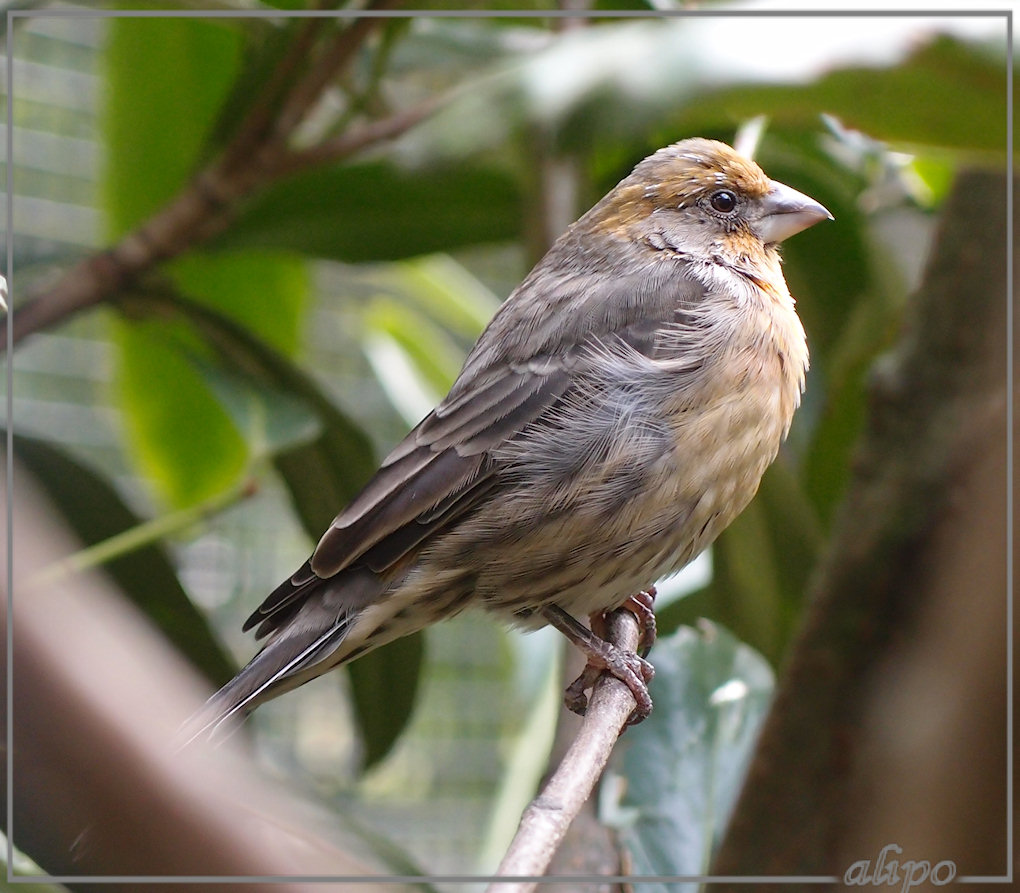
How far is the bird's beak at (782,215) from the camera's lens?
70.3 inches

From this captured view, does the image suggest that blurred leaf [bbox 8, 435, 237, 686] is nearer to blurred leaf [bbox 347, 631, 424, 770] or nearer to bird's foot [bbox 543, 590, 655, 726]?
blurred leaf [bbox 347, 631, 424, 770]

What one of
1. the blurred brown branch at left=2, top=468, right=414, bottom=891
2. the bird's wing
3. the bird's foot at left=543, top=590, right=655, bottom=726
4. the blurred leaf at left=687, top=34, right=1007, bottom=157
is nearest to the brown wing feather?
the bird's wing

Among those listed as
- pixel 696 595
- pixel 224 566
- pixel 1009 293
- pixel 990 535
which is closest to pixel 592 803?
pixel 696 595

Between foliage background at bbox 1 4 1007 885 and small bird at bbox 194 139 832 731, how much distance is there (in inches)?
11.4

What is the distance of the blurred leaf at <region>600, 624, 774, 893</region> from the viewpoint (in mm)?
1729

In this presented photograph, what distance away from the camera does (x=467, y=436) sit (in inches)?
62.9

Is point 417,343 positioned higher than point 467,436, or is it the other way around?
point 467,436

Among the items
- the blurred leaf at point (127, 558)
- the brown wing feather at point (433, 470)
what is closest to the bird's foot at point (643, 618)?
the brown wing feather at point (433, 470)

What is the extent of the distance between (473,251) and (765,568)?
954 millimetres

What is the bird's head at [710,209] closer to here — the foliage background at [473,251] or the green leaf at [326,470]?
the foliage background at [473,251]

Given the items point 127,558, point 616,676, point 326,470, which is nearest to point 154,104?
point 326,470

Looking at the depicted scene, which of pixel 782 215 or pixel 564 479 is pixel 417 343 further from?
pixel 564 479

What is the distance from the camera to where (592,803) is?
5.77 feet

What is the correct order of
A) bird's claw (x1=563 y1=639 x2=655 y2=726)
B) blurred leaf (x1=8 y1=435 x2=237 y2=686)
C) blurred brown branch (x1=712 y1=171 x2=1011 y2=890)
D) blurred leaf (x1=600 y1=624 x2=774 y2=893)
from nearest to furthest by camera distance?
1. blurred brown branch (x1=712 y1=171 x2=1011 y2=890)
2. bird's claw (x1=563 y1=639 x2=655 y2=726)
3. blurred leaf (x1=600 y1=624 x2=774 y2=893)
4. blurred leaf (x1=8 y1=435 x2=237 y2=686)
